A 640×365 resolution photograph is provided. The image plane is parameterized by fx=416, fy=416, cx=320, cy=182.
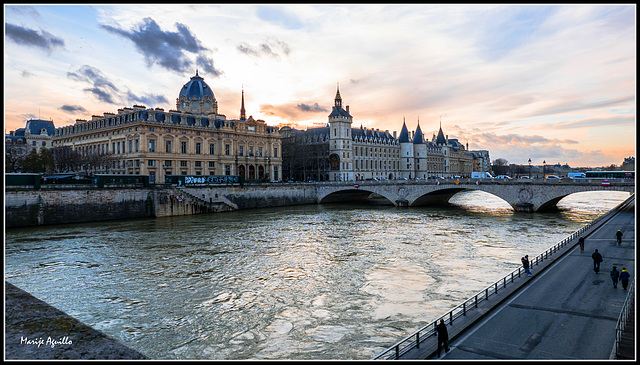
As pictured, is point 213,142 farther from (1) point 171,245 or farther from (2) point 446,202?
(1) point 171,245

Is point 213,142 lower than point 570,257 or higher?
higher

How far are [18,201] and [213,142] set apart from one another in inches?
1782

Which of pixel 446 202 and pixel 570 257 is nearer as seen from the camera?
pixel 570 257

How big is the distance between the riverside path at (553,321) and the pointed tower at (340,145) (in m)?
100

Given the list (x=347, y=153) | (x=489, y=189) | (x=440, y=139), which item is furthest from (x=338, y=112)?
(x=440, y=139)

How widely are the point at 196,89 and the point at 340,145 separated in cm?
4278

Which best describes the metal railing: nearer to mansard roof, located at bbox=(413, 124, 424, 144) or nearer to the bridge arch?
the bridge arch

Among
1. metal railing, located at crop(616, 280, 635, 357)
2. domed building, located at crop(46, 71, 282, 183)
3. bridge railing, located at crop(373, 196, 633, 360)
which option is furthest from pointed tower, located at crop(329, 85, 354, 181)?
metal railing, located at crop(616, 280, 635, 357)

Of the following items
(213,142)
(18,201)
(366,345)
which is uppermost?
Result: (213,142)

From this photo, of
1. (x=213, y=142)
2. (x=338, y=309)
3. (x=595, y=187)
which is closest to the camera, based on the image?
(x=338, y=309)

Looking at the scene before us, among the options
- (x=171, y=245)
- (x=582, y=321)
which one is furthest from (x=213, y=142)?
(x=582, y=321)

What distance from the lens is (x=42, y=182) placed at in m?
54.0

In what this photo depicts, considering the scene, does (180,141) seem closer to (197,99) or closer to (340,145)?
(197,99)

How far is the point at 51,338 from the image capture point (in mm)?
15516
